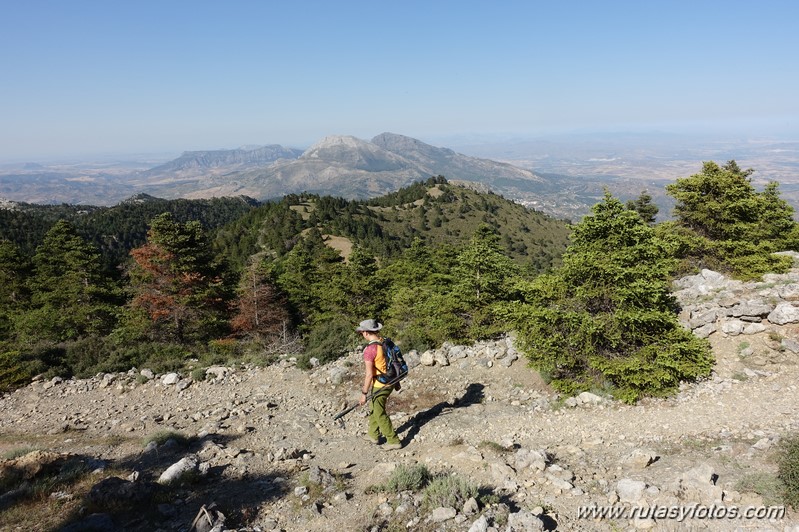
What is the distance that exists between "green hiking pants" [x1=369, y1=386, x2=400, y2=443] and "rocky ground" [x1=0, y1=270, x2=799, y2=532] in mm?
316

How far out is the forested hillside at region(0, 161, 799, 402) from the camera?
9977 mm

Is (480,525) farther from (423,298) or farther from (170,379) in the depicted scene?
(423,298)

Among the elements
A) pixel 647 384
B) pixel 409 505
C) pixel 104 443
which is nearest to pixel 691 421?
pixel 647 384

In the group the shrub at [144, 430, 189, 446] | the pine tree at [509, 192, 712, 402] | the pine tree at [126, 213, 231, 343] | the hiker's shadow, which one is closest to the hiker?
the hiker's shadow

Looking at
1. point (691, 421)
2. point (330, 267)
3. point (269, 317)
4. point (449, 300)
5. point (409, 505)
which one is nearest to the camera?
point (409, 505)

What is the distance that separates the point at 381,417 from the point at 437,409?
8.84 feet

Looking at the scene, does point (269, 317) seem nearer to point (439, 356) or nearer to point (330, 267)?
point (330, 267)

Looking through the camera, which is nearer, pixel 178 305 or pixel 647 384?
pixel 647 384

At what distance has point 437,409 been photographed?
34.0 feet

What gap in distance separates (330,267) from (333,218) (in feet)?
186

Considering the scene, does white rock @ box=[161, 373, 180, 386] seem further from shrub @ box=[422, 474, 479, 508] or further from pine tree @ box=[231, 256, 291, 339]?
pine tree @ box=[231, 256, 291, 339]

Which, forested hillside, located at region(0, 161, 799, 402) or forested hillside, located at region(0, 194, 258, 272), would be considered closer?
forested hillside, located at region(0, 161, 799, 402)

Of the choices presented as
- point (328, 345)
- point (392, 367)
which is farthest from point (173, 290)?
point (392, 367)

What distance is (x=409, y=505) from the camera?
5.77m
